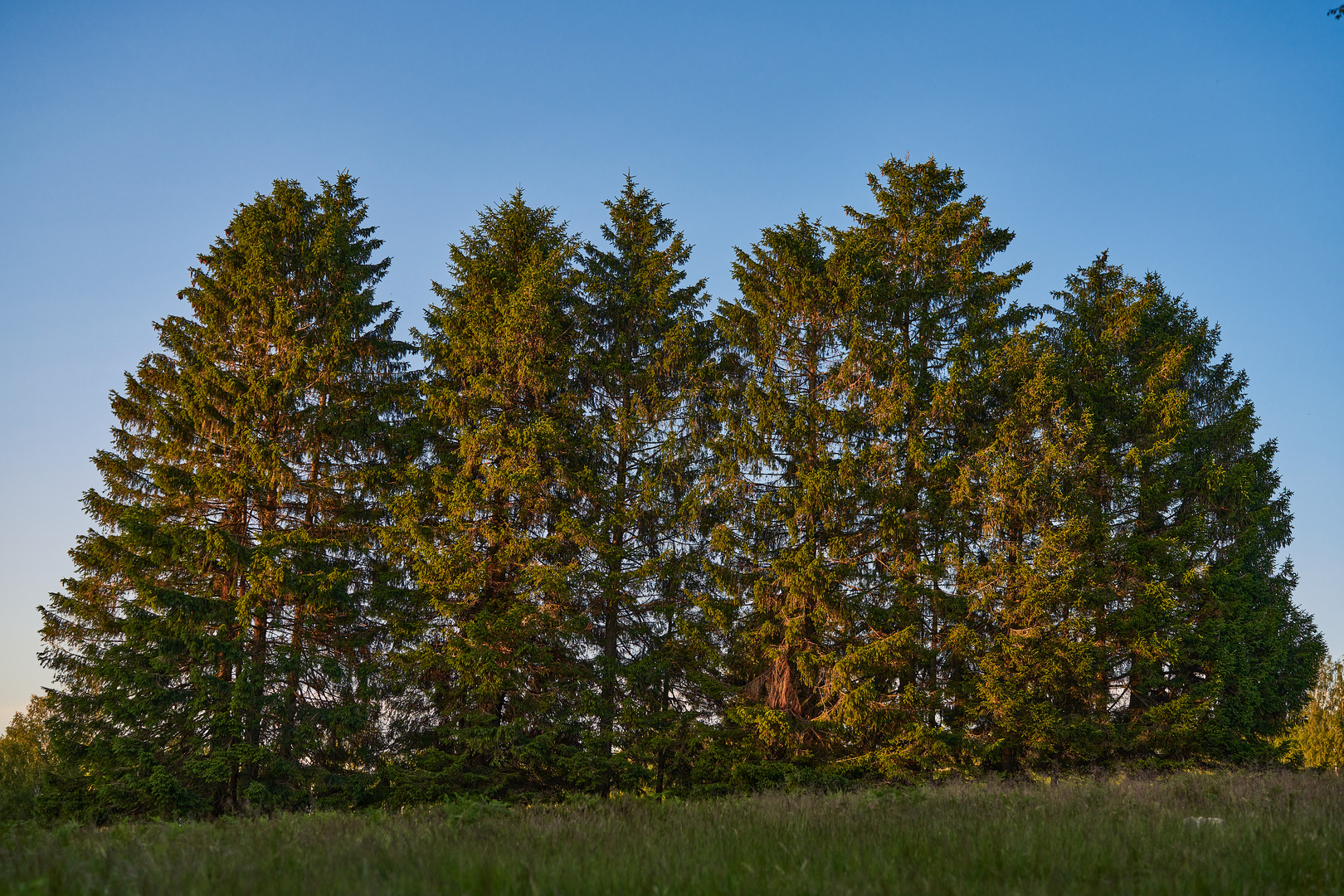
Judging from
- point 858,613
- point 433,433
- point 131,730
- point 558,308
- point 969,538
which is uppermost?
point 558,308

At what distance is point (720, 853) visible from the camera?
17.1 feet

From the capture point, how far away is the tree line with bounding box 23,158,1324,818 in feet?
51.2

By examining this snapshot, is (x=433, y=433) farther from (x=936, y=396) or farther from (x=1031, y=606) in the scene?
(x=1031, y=606)

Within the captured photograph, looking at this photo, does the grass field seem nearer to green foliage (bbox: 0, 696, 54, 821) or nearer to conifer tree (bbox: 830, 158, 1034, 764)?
conifer tree (bbox: 830, 158, 1034, 764)

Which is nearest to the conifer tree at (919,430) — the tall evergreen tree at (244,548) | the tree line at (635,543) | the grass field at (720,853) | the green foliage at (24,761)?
the tree line at (635,543)

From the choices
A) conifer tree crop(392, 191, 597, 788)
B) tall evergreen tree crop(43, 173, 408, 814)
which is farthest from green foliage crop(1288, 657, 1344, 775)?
tall evergreen tree crop(43, 173, 408, 814)

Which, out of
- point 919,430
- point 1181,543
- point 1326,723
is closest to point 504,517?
point 919,430

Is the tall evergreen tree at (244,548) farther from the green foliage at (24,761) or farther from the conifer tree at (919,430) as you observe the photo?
the conifer tree at (919,430)

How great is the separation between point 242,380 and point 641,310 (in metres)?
8.70

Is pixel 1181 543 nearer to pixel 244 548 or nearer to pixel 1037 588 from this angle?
pixel 1037 588

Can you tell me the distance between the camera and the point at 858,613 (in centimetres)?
1661

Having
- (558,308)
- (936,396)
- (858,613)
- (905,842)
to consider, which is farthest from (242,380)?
(905,842)

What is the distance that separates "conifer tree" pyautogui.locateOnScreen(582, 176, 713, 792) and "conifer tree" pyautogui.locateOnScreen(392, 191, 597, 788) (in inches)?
21.7

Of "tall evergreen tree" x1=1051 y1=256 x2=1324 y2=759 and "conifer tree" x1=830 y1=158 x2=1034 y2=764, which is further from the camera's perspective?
"tall evergreen tree" x1=1051 y1=256 x2=1324 y2=759
